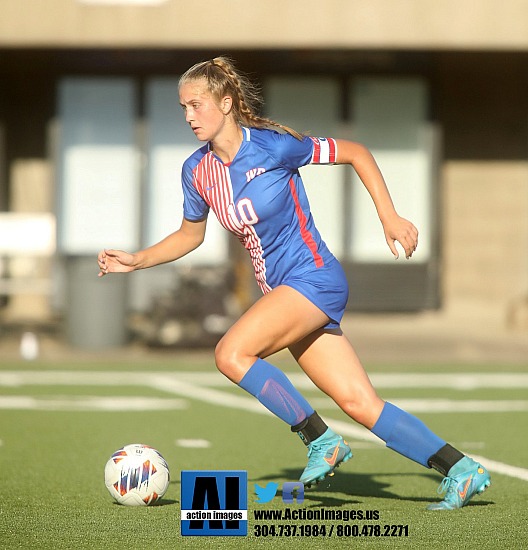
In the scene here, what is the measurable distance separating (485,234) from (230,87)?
55.8 feet

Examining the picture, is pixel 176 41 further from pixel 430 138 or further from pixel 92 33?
pixel 430 138

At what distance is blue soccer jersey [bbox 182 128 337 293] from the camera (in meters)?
6.42

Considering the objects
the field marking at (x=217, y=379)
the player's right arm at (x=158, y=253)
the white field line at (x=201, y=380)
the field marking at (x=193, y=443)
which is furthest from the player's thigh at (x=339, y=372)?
the field marking at (x=217, y=379)

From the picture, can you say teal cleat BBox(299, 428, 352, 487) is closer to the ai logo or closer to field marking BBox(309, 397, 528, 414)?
the ai logo

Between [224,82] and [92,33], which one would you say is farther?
[92,33]

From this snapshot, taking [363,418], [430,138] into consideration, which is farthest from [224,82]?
[430,138]

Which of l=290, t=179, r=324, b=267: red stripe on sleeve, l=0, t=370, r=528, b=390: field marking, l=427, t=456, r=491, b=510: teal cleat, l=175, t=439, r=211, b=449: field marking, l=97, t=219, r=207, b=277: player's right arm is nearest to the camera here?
l=427, t=456, r=491, b=510: teal cleat

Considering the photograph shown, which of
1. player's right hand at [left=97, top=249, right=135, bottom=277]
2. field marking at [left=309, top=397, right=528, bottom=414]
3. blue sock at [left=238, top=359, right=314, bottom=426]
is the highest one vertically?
player's right hand at [left=97, top=249, right=135, bottom=277]

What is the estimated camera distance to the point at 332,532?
5.94 m

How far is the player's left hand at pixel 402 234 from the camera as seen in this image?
6.12m

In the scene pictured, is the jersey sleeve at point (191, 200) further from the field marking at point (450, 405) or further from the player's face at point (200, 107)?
the field marking at point (450, 405)

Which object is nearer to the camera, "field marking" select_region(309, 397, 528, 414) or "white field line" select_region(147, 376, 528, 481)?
"white field line" select_region(147, 376, 528, 481)

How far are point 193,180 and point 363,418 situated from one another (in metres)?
1.43

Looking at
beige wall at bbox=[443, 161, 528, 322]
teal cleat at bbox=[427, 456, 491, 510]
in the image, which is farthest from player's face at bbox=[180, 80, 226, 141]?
beige wall at bbox=[443, 161, 528, 322]
